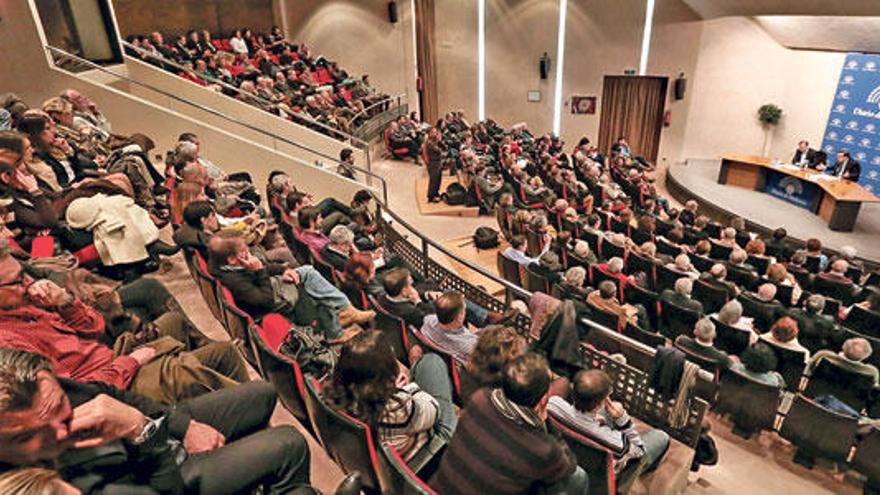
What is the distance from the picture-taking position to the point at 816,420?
129 inches

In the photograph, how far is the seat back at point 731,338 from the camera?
156 inches

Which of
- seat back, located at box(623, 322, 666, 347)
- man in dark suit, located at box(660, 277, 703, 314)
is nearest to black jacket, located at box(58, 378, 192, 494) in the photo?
seat back, located at box(623, 322, 666, 347)

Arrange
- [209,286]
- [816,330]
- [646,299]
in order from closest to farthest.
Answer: [209,286]
[816,330]
[646,299]

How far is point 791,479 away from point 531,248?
3325 millimetres

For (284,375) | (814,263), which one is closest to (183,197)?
(284,375)

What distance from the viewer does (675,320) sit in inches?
173

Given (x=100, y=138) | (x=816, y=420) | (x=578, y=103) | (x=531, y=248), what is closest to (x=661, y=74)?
(x=578, y=103)

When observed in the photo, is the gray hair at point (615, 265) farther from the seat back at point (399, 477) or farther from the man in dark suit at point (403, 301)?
the seat back at point (399, 477)

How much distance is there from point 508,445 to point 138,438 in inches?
44.3

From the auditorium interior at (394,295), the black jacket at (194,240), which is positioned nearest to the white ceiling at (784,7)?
the auditorium interior at (394,295)

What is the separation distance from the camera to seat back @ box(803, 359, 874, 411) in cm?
356

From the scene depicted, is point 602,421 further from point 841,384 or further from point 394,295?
point 841,384

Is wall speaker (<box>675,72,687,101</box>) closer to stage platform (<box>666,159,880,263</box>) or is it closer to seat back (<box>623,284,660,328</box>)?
stage platform (<box>666,159,880,263</box>)

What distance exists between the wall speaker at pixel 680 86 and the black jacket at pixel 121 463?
43.7 feet
